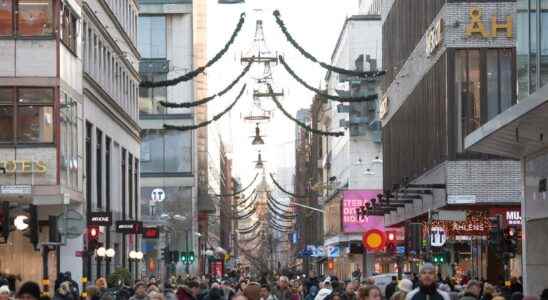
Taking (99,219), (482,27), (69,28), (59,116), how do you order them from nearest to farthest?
(482,27), (99,219), (59,116), (69,28)

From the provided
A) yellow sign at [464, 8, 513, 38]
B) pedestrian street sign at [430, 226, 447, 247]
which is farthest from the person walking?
yellow sign at [464, 8, 513, 38]

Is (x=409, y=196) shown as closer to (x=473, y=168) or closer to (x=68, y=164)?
(x=473, y=168)

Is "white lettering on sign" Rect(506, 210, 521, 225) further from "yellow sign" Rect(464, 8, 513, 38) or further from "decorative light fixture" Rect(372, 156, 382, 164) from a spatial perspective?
"decorative light fixture" Rect(372, 156, 382, 164)

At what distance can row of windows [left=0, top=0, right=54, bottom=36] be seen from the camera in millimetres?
45688

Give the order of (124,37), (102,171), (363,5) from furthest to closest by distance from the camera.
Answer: (363,5) < (124,37) < (102,171)

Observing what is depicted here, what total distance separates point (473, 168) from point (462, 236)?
4.08 metres

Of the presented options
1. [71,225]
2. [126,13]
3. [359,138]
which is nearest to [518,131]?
[71,225]

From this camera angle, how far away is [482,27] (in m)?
45.1

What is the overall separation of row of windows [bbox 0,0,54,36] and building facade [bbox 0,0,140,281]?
3 centimetres

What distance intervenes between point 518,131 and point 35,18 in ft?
76.1

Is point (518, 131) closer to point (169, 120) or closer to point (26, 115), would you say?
point (26, 115)

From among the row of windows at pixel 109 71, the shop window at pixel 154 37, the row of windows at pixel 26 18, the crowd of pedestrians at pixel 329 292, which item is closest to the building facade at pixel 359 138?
the shop window at pixel 154 37

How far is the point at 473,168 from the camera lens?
152ft

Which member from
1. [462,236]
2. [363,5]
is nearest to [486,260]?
[462,236]
